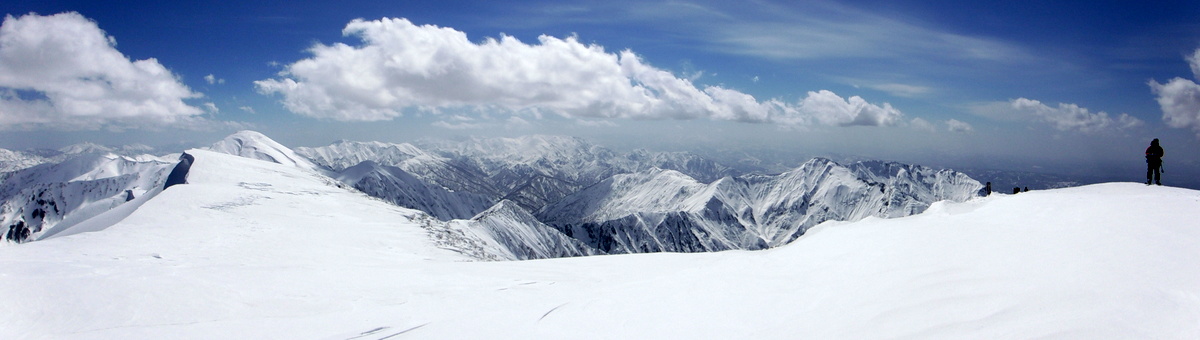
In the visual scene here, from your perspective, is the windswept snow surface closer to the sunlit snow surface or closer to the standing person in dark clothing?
the sunlit snow surface

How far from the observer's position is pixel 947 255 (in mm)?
10078

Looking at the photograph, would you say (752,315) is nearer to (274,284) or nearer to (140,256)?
(274,284)

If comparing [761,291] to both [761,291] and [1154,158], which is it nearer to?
[761,291]

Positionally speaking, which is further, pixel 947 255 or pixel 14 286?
pixel 14 286

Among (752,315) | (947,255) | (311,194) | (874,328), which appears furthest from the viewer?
(311,194)

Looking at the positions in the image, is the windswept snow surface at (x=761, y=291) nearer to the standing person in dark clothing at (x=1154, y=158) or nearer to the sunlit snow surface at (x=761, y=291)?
the sunlit snow surface at (x=761, y=291)

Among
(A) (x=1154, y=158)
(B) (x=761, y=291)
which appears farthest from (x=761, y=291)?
(A) (x=1154, y=158)

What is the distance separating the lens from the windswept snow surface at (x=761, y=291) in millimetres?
6797

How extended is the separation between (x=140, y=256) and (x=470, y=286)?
25836 millimetres

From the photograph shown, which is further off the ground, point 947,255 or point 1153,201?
point 1153,201

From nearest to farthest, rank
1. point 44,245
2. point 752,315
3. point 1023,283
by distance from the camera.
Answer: point 1023,283, point 752,315, point 44,245

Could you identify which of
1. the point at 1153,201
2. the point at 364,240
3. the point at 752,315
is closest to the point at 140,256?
the point at 364,240

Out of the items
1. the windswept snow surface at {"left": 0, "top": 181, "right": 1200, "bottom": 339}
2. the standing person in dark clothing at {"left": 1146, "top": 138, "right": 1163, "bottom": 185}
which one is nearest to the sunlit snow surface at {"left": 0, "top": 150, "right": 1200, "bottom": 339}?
Answer: the windswept snow surface at {"left": 0, "top": 181, "right": 1200, "bottom": 339}

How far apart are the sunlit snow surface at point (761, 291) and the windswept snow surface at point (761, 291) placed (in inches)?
2.0
